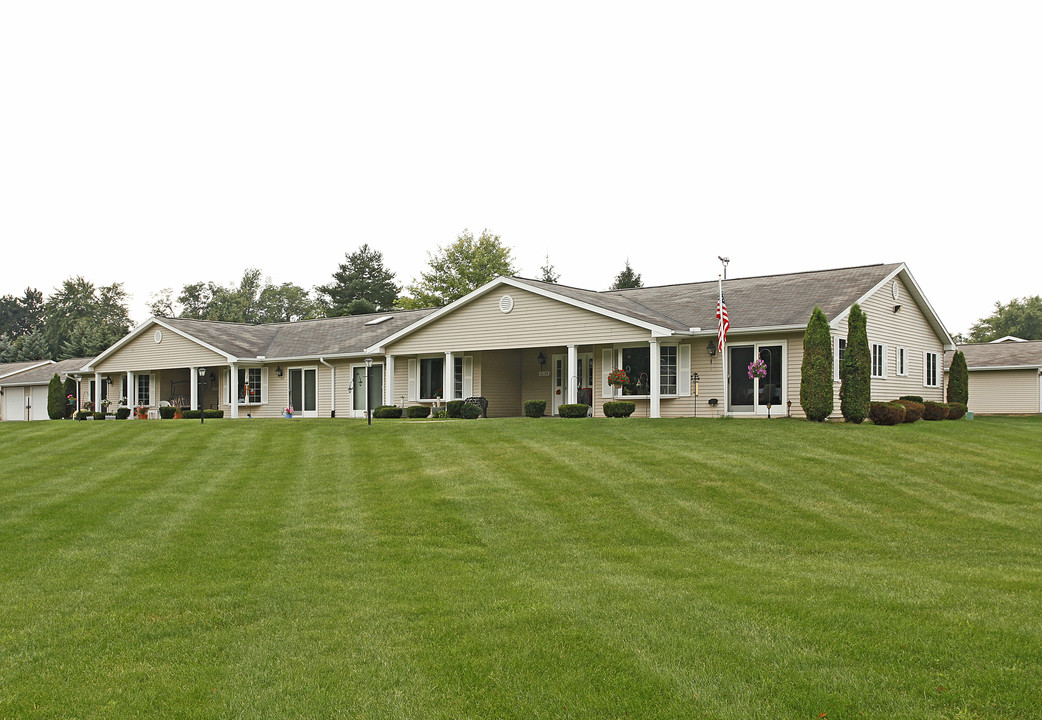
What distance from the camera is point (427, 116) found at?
1875 centimetres

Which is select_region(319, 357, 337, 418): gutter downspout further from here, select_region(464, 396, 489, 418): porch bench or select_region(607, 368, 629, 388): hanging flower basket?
select_region(607, 368, 629, 388): hanging flower basket

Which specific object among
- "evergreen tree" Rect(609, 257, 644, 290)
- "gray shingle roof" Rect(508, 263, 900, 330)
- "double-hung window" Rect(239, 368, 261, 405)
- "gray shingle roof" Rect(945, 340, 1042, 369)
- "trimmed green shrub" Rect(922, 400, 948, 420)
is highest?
"evergreen tree" Rect(609, 257, 644, 290)

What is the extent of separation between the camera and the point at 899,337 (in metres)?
25.5

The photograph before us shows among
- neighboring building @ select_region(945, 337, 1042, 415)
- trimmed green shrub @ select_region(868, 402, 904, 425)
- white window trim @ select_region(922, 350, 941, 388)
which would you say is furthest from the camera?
neighboring building @ select_region(945, 337, 1042, 415)

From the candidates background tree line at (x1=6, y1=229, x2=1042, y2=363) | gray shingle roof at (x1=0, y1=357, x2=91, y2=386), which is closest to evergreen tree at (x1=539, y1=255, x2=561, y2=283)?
background tree line at (x1=6, y1=229, x2=1042, y2=363)

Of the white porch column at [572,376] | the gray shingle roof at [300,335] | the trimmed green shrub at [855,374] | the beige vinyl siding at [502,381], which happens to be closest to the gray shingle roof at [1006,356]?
the trimmed green shrub at [855,374]

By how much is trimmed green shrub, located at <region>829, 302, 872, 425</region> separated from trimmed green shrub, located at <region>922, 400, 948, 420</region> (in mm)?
4484

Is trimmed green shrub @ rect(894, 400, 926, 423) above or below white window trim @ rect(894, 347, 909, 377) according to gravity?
below

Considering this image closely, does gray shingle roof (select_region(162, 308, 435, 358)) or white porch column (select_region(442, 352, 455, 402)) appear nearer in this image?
white porch column (select_region(442, 352, 455, 402))

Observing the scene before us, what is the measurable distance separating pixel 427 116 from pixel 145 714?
15.7m

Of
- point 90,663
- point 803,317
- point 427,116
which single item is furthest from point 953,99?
point 90,663

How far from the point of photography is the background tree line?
60781mm

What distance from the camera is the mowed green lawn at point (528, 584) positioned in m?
Answer: 4.91

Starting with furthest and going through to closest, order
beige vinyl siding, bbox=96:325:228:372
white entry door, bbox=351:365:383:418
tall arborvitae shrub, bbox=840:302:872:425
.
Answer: beige vinyl siding, bbox=96:325:228:372
white entry door, bbox=351:365:383:418
tall arborvitae shrub, bbox=840:302:872:425
